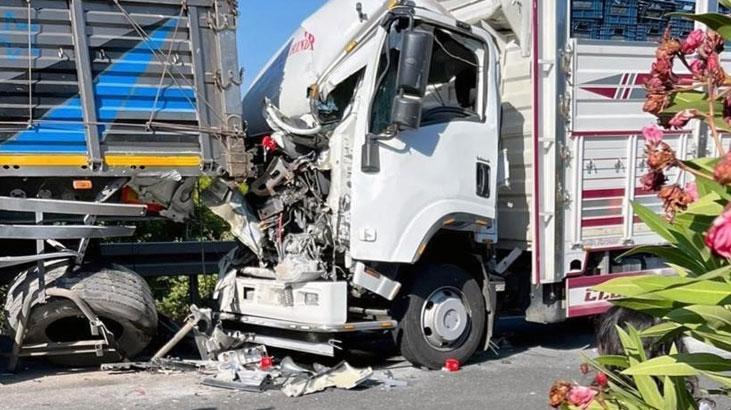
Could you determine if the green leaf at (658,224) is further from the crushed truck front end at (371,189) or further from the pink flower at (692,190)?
the crushed truck front end at (371,189)

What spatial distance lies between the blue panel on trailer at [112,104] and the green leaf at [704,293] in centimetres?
523

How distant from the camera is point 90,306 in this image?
19.5 ft

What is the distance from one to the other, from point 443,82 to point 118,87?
255 centimetres

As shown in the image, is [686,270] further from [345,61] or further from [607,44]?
[607,44]

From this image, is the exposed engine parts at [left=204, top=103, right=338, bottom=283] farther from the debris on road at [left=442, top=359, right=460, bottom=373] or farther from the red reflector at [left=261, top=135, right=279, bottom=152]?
the debris on road at [left=442, top=359, right=460, bottom=373]

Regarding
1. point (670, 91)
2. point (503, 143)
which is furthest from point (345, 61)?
point (670, 91)

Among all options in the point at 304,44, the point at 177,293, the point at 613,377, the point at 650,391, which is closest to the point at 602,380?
the point at 613,377

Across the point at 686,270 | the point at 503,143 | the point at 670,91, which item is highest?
the point at 503,143

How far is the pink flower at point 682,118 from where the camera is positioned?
1540 mm

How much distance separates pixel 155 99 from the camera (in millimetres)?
6062

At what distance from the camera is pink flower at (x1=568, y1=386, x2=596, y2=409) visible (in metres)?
1.64

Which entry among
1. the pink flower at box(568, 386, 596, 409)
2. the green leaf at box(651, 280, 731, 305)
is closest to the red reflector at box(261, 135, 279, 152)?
the pink flower at box(568, 386, 596, 409)

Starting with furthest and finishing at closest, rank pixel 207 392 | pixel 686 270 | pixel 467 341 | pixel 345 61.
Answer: pixel 467 341
pixel 345 61
pixel 207 392
pixel 686 270

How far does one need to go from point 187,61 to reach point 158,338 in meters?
2.49
